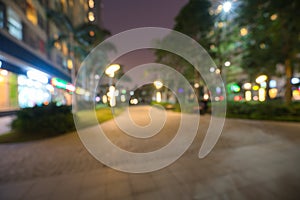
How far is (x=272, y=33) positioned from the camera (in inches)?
503

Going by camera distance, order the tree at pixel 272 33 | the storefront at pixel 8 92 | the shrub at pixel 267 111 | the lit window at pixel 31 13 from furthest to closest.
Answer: the lit window at pixel 31 13 → the storefront at pixel 8 92 → the tree at pixel 272 33 → the shrub at pixel 267 111

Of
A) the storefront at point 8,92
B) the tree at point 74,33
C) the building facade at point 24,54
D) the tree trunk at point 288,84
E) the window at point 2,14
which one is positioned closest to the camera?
the tree trunk at point 288,84

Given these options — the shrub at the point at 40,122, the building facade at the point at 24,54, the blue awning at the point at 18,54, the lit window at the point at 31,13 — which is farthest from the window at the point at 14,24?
the shrub at the point at 40,122

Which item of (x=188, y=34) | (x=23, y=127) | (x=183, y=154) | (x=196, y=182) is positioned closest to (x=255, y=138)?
(x=183, y=154)

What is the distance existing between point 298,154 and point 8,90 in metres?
23.0

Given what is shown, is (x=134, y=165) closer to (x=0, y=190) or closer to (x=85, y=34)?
(x=0, y=190)

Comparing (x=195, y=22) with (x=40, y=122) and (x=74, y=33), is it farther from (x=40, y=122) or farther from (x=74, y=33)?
(x=40, y=122)

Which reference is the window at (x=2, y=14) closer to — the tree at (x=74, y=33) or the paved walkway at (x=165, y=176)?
the tree at (x=74, y=33)

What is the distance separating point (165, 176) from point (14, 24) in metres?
20.4

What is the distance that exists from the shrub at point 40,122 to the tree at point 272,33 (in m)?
15.9

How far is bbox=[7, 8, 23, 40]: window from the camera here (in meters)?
14.2

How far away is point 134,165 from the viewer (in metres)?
4.29

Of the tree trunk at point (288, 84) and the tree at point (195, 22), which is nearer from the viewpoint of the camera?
the tree trunk at point (288, 84)

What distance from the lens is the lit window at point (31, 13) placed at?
59.0 feet
